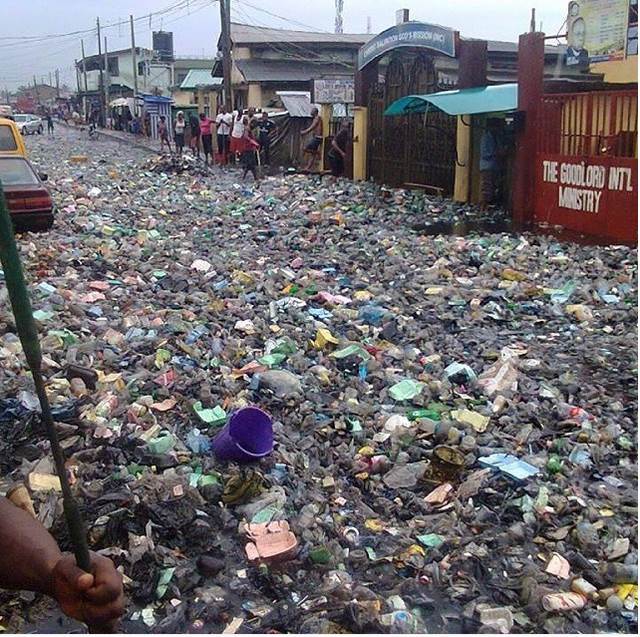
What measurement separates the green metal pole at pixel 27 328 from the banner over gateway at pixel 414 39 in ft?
48.8

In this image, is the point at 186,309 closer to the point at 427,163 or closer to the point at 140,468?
the point at 140,468

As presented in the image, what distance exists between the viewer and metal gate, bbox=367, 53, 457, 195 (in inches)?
634

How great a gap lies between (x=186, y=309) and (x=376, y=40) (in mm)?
12587

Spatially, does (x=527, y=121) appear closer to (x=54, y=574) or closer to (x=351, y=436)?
(x=351, y=436)

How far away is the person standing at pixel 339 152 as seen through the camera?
20.4m

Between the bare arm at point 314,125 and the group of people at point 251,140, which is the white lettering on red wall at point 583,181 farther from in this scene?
the bare arm at point 314,125

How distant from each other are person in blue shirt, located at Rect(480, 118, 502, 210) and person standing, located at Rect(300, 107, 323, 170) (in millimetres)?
8456

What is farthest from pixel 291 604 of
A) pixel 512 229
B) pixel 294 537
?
pixel 512 229

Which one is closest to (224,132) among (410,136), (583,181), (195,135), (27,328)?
(195,135)

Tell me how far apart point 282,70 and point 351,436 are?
33108mm

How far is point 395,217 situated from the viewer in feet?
43.9

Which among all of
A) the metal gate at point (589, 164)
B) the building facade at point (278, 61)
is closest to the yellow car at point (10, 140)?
the metal gate at point (589, 164)

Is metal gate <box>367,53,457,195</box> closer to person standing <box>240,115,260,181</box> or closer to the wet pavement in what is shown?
person standing <box>240,115,260,181</box>

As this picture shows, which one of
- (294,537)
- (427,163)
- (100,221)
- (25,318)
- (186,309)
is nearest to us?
(25,318)
